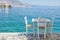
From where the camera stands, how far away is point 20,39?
456cm

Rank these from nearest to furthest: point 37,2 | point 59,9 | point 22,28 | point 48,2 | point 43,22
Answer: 1. point 43,22
2. point 22,28
3. point 37,2
4. point 48,2
5. point 59,9

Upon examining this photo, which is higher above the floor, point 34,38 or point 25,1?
point 25,1

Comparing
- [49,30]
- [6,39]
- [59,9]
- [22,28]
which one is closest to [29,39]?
[6,39]

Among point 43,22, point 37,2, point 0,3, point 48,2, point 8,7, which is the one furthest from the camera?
point 8,7

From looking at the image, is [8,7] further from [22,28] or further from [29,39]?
[29,39]

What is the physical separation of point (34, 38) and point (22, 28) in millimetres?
4011

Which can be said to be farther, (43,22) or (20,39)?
(43,22)

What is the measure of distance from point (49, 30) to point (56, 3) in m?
10.1

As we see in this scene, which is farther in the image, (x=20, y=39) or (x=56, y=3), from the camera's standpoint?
(x=56, y=3)

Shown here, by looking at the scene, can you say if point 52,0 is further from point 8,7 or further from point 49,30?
point 49,30

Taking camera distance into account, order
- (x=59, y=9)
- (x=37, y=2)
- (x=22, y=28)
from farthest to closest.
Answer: (x=59, y=9), (x=37, y=2), (x=22, y=28)

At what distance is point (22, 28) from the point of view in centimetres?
865

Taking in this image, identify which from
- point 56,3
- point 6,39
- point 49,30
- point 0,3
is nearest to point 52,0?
point 56,3

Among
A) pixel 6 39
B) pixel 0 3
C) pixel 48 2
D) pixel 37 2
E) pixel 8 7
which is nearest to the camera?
pixel 6 39
